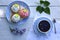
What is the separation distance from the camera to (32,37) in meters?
0.89

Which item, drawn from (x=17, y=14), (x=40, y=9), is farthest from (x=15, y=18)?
(x=40, y=9)

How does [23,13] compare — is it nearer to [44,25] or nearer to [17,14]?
[17,14]

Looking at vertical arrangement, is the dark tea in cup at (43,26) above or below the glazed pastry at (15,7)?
below

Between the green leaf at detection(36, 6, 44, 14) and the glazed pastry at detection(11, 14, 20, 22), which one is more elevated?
the green leaf at detection(36, 6, 44, 14)

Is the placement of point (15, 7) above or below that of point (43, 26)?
above

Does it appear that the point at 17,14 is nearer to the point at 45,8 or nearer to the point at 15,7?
the point at 15,7

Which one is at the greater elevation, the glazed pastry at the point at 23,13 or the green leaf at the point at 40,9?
the green leaf at the point at 40,9

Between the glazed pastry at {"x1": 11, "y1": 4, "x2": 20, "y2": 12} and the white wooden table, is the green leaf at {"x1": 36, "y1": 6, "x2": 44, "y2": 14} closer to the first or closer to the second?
the white wooden table

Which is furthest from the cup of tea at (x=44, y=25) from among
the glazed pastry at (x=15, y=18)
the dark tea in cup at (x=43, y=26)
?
the glazed pastry at (x=15, y=18)

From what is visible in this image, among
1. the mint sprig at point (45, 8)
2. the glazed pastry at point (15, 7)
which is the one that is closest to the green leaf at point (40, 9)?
the mint sprig at point (45, 8)

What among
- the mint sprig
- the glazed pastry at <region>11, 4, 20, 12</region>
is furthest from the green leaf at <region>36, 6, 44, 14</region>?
the glazed pastry at <region>11, 4, 20, 12</region>

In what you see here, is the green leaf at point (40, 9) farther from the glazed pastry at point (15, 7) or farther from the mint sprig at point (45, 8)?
the glazed pastry at point (15, 7)

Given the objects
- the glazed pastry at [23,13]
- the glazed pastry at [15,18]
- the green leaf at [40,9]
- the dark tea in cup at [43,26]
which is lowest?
the dark tea in cup at [43,26]

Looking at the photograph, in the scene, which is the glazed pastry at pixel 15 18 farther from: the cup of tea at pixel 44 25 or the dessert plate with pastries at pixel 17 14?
the cup of tea at pixel 44 25
